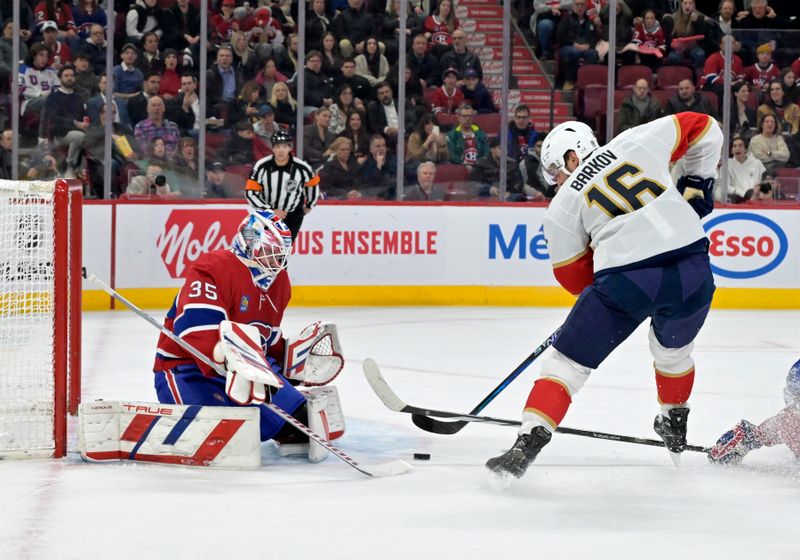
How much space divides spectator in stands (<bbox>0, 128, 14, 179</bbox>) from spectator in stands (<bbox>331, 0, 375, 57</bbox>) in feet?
7.05

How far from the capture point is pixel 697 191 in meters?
3.84

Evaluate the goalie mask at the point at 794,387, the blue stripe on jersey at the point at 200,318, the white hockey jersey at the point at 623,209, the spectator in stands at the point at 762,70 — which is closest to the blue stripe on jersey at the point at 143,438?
the blue stripe on jersey at the point at 200,318

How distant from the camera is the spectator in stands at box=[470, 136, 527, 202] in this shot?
8.59 metres

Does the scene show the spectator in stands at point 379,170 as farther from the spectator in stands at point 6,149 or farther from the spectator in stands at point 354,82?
the spectator in stands at point 6,149

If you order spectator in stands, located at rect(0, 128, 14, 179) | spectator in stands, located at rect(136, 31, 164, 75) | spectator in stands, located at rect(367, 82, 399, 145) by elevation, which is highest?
spectator in stands, located at rect(136, 31, 164, 75)

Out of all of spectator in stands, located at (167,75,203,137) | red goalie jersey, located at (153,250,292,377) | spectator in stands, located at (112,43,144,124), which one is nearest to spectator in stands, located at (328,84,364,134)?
spectator in stands, located at (167,75,203,137)

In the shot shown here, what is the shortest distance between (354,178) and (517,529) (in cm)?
557

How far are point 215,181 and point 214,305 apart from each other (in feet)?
15.1

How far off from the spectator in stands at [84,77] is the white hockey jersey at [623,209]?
4.98 m

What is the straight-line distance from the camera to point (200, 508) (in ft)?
10.6

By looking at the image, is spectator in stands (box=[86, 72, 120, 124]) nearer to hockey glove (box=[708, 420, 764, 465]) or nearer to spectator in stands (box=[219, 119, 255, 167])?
spectator in stands (box=[219, 119, 255, 167])

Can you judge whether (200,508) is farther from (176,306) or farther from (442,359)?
(442,359)

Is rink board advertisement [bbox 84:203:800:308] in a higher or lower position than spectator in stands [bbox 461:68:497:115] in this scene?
lower

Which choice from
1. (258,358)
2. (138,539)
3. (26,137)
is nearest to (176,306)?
(258,358)
